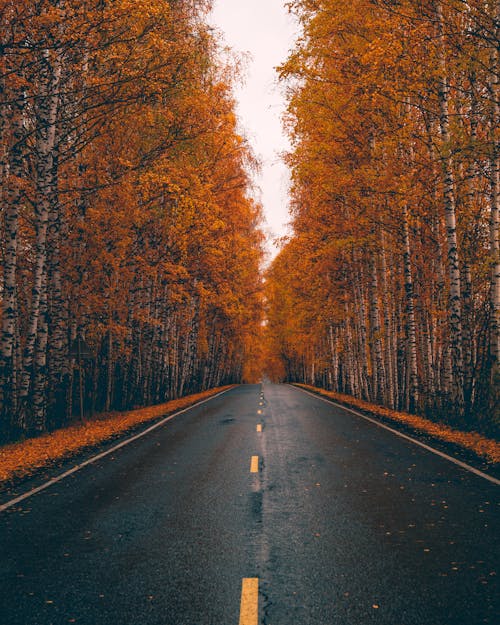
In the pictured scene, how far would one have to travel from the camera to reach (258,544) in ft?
19.1

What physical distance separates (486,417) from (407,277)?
685cm

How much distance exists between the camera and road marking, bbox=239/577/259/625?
4.08 meters

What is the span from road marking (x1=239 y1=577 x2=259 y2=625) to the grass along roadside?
569 cm

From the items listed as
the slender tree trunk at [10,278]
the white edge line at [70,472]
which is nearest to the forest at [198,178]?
the slender tree trunk at [10,278]

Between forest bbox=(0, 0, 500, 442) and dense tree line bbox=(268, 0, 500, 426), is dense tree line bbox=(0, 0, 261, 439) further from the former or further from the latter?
dense tree line bbox=(268, 0, 500, 426)

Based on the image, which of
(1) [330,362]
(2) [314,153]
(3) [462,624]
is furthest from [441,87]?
(1) [330,362]

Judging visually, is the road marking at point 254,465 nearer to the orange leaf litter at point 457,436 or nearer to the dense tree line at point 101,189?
the orange leaf litter at point 457,436

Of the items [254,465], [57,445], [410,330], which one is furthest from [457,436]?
[57,445]

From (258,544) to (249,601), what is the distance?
1428 millimetres

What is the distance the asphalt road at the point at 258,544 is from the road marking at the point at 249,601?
2 cm

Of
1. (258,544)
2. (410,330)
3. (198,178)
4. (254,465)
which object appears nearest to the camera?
(258,544)

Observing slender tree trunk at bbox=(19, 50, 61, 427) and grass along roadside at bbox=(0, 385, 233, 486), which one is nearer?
grass along roadside at bbox=(0, 385, 233, 486)

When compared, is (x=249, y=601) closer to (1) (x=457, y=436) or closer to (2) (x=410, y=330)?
(1) (x=457, y=436)

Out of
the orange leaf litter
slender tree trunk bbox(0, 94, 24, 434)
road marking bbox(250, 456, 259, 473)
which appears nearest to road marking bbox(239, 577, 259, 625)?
road marking bbox(250, 456, 259, 473)
